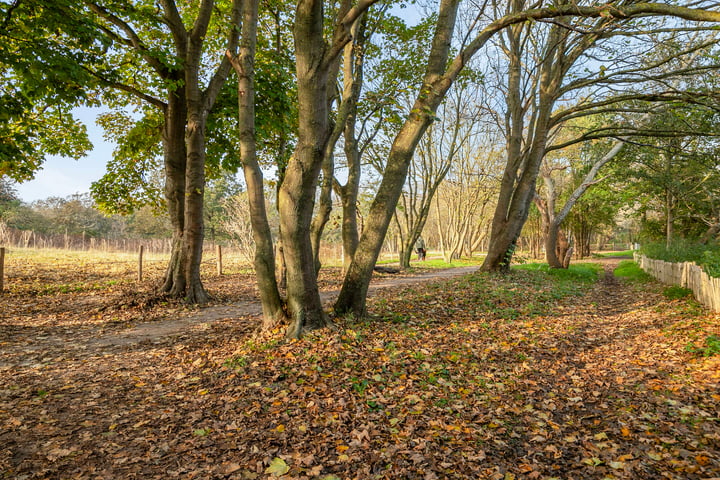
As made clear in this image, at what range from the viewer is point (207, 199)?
39.0 meters

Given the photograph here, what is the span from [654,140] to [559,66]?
20.8 ft

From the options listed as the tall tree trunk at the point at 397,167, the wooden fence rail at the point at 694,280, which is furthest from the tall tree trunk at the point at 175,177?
the wooden fence rail at the point at 694,280

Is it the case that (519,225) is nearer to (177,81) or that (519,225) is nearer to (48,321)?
(177,81)

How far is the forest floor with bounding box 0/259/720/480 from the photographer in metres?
3.20

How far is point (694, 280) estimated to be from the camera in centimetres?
886

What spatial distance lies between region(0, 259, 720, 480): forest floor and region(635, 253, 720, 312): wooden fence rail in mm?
365

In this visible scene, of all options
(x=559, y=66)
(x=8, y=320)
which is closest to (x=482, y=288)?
(x=559, y=66)

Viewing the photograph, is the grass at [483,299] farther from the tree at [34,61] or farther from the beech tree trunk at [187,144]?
the tree at [34,61]

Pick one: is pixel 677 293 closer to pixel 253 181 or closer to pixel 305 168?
pixel 305 168

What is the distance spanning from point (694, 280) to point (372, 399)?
9.10 m

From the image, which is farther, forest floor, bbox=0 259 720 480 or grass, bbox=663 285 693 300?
grass, bbox=663 285 693 300

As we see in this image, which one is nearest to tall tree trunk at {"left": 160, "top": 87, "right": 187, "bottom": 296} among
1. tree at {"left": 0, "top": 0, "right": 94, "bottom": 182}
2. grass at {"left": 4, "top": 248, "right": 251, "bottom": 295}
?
tree at {"left": 0, "top": 0, "right": 94, "bottom": 182}

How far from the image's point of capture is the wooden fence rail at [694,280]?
7.38 metres

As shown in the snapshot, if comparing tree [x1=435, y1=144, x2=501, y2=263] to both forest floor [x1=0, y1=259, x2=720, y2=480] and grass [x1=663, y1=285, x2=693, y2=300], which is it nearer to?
grass [x1=663, y1=285, x2=693, y2=300]
